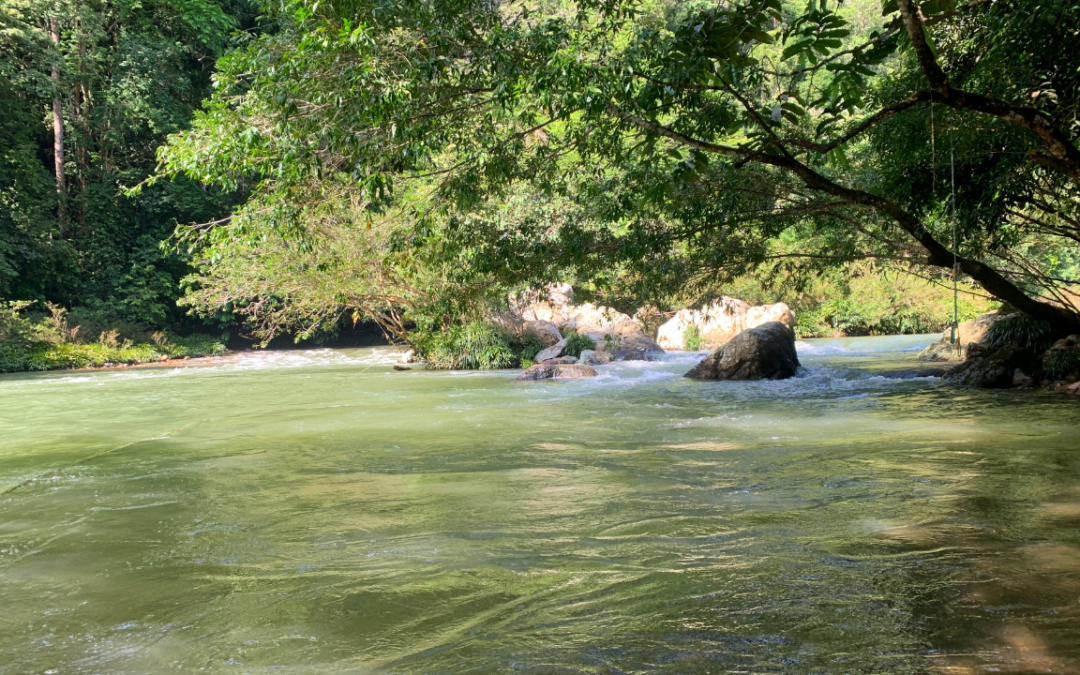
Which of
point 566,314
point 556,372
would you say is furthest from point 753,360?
point 566,314

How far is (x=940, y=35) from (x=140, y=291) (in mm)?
25793

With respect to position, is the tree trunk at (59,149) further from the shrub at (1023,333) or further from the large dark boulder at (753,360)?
the shrub at (1023,333)

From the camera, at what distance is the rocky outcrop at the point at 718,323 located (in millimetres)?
22781

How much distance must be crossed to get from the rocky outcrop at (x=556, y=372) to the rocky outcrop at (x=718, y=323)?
25.8ft

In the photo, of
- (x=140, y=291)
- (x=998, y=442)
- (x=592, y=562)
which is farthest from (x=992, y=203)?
(x=140, y=291)

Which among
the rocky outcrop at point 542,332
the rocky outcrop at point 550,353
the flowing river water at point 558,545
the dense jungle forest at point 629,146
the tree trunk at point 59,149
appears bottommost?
the flowing river water at point 558,545

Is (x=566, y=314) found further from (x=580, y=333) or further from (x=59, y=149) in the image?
(x=59, y=149)

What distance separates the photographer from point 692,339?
75.4ft

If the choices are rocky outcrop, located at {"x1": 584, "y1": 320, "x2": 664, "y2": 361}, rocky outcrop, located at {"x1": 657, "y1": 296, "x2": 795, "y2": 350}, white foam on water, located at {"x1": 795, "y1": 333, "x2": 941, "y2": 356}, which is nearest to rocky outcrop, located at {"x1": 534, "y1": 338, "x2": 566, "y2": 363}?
rocky outcrop, located at {"x1": 584, "y1": 320, "x2": 664, "y2": 361}

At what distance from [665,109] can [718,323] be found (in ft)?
56.4

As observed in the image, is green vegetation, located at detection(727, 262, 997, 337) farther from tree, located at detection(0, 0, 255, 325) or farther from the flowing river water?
tree, located at detection(0, 0, 255, 325)

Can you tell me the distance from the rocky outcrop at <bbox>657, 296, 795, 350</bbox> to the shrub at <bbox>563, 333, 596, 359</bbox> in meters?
4.11

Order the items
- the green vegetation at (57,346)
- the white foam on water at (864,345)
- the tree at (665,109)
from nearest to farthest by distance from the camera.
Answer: the tree at (665,109) → the white foam on water at (864,345) → the green vegetation at (57,346)

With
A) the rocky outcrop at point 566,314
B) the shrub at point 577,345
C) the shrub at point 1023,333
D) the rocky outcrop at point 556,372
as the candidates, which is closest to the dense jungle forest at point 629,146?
the shrub at point 1023,333
